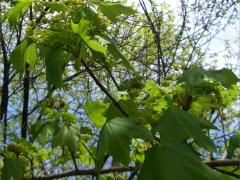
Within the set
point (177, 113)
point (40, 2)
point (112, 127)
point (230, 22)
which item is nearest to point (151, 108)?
point (177, 113)

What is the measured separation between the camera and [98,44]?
1730 mm

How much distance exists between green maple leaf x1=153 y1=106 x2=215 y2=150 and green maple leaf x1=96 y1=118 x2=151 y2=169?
4.9 inches

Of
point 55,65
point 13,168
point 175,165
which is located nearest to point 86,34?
point 55,65

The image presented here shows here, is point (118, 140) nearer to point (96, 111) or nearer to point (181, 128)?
point (181, 128)

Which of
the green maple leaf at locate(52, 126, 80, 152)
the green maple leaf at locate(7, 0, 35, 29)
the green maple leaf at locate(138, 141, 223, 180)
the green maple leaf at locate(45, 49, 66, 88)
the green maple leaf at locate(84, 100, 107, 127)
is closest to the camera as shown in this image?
the green maple leaf at locate(138, 141, 223, 180)

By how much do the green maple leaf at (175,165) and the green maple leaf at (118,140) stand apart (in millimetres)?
82

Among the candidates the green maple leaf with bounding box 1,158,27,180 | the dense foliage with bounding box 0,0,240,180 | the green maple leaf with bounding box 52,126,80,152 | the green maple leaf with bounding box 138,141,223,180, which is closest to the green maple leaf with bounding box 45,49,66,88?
the dense foliage with bounding box 0,0,240,180

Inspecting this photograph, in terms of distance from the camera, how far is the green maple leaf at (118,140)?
63.6 inches

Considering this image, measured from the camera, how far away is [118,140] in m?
1.63

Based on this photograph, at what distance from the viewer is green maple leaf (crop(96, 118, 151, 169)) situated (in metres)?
1.62

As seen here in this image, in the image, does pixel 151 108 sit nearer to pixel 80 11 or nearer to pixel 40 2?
pixel 80 11

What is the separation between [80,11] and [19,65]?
36 cm

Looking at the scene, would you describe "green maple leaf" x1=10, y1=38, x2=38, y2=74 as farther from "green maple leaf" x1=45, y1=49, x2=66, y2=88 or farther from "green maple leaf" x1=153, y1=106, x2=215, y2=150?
"green maple leaf" x1=153, y1=106, x2=215, y2=150

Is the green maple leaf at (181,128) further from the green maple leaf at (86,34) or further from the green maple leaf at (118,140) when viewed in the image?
the green maple leaf at (86,34)
